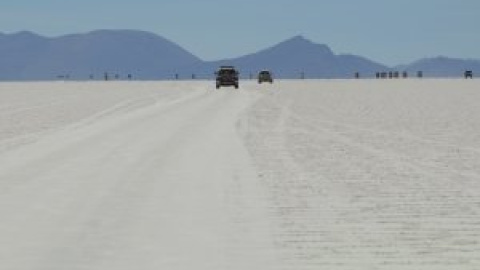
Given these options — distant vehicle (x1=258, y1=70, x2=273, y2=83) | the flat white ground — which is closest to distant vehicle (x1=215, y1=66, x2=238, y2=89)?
distant vehicle (x1=258, y1=70, x2=273, y2=83)

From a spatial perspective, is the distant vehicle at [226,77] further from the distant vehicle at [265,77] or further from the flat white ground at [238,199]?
the flat white ground at [238,199]

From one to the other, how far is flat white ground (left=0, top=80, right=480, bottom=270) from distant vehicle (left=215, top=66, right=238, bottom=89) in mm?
50669

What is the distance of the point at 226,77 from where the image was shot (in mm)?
77062

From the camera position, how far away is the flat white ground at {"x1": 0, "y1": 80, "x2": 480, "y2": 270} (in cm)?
852

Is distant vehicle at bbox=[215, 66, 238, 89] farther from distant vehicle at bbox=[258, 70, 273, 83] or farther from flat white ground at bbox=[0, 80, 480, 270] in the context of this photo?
flat white ground at bbox=[0, 80, 480, 270]

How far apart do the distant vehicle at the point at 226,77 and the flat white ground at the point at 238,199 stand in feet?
166

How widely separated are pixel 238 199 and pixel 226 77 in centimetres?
6479

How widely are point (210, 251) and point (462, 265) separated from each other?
6.54 ft

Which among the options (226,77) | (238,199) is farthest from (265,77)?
(238,199)

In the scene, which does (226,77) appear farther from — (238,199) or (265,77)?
(238,199)

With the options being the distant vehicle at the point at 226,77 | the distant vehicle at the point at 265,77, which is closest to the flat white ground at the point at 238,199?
the distant vehicle at the point at 226,77

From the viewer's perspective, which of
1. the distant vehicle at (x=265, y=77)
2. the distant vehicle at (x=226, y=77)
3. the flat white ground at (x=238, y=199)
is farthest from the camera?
the distant vehicle at (x=265, y=77)

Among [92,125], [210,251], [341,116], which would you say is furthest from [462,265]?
[341,116]

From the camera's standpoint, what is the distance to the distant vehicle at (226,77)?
7694cm
